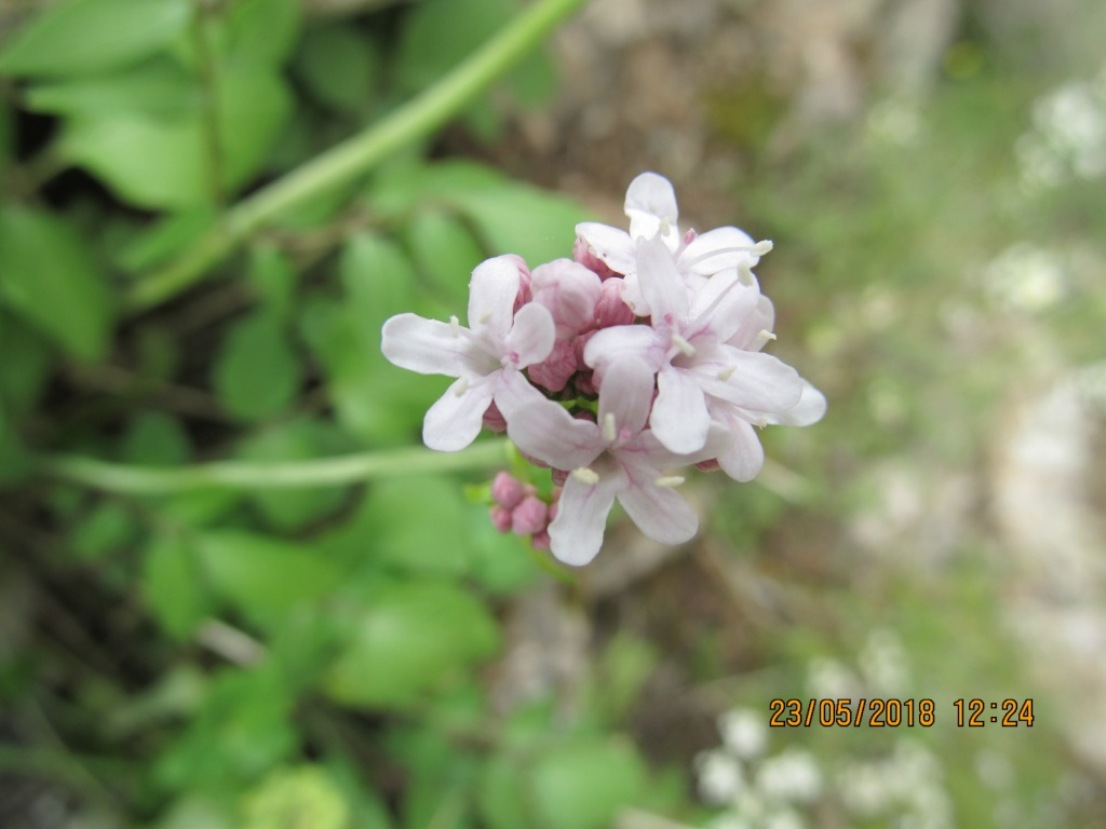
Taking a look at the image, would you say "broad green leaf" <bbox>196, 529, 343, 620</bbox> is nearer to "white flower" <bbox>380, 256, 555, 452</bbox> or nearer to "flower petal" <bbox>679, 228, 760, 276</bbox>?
"white flower" <bbox>380, 256, 555, 452</bbox>

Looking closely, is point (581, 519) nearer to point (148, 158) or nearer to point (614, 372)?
point (614, 372)

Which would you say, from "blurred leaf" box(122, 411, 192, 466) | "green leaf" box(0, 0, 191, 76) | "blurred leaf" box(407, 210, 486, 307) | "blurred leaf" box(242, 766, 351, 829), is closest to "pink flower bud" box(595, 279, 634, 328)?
"blurred leaf" box(407, 210, 486, 307)

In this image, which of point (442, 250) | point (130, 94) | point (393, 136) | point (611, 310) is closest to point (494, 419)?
point (611, 310)

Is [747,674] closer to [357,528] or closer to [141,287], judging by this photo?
[357,528]

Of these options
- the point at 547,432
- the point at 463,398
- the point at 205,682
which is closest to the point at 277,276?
the point at 463,398
